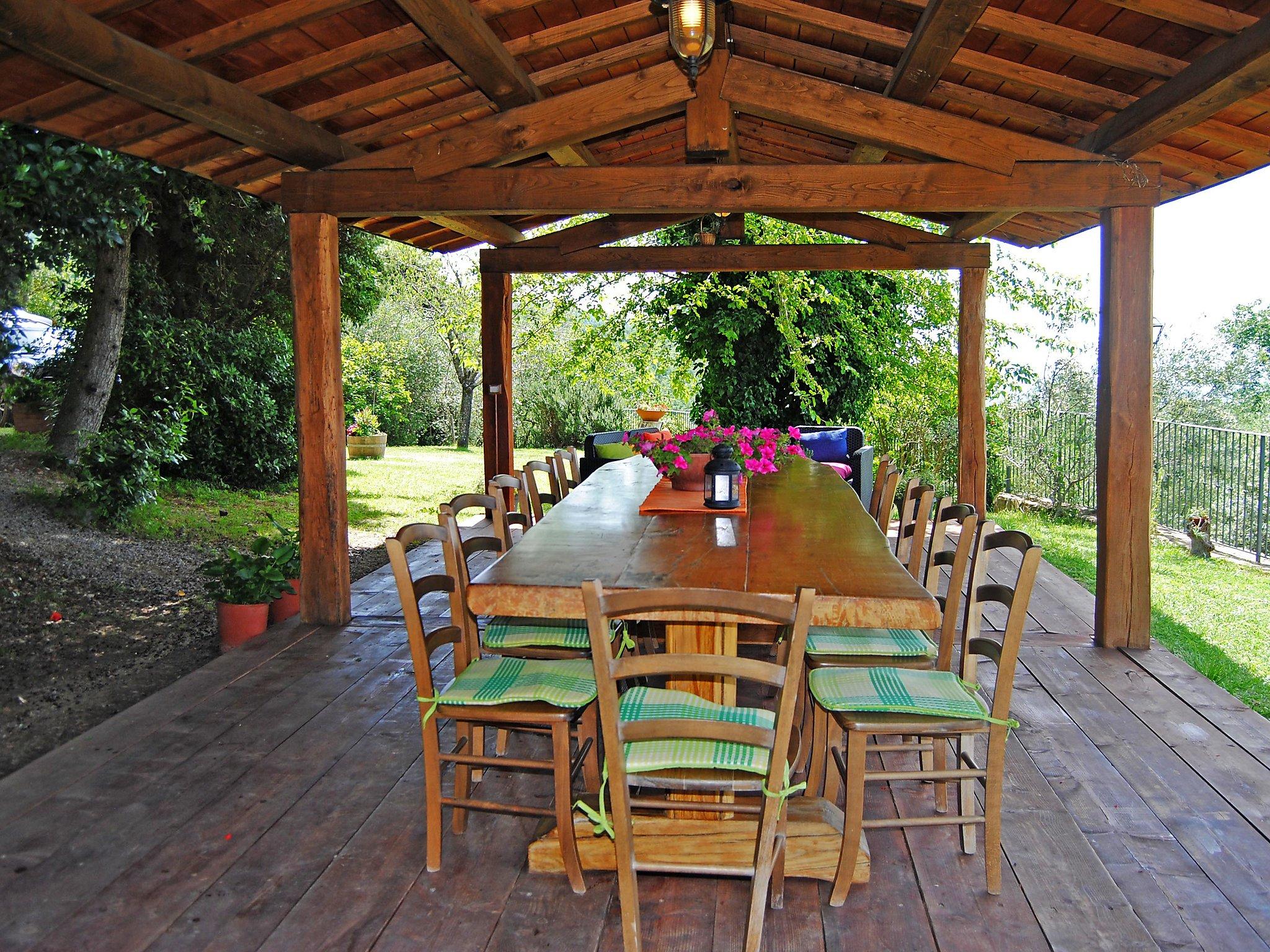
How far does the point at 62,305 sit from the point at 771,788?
9.71m

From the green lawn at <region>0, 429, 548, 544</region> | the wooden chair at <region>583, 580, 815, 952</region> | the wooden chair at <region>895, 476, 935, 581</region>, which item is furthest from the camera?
the green lawn at <region>0, 429, 548, 544</region>

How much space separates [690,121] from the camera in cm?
477

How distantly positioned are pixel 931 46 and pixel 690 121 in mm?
1290

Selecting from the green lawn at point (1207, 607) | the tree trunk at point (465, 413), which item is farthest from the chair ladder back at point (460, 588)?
the tree trunk at point (465, 413)

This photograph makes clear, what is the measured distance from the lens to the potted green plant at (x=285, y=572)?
5.02 m

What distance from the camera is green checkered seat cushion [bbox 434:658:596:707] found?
247cm

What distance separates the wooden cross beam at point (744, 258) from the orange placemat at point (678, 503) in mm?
4087

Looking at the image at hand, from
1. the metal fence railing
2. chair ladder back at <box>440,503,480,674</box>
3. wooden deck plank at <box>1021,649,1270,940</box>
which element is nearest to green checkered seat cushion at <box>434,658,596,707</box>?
chair ladder back at <box>440,503,480,674</box>

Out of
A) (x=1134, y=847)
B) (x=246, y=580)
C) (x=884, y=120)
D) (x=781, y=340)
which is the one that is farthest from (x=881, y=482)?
(x=781, y=340)

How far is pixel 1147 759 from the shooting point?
3.25 m

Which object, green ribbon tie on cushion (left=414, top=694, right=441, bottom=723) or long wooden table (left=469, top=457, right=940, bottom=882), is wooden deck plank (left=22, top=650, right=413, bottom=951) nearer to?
green ribbon tie on cushion (left=414, top=694, right=441, bottom=723)

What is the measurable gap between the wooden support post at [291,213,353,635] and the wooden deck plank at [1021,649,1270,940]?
3422 mm

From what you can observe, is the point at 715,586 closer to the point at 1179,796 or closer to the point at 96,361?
the point at 1179,796

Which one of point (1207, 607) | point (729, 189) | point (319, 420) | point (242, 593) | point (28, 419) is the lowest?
point (1207, 607)
